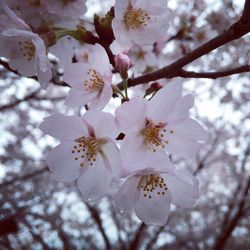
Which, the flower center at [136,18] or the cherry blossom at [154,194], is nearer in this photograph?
the cherry blossom at [154,194]

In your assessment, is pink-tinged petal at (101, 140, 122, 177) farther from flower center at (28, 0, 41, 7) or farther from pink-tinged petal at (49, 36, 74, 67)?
flower center at (28, 0, 41, 7)

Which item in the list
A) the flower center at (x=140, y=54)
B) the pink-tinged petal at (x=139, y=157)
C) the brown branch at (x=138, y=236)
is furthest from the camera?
the brown branch at (x=138, y=236)

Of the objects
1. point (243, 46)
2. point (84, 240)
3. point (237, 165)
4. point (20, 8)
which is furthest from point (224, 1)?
point (84, 240)

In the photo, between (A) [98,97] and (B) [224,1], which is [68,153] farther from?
(B) [224,1]

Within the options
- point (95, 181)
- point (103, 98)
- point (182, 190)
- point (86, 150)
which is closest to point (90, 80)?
point (103, 98)

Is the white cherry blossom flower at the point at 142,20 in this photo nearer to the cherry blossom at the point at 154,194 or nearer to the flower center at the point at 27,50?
the flower center at the point at 27,50

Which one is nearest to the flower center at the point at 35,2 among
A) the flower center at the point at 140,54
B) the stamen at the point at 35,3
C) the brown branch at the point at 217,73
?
the stamen at the point at 35,3

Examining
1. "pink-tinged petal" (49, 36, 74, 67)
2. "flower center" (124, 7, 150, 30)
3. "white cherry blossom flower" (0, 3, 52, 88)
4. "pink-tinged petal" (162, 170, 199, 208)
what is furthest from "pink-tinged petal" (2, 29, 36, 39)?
"pink-tinged petal" (162, 170, 199, 208)
